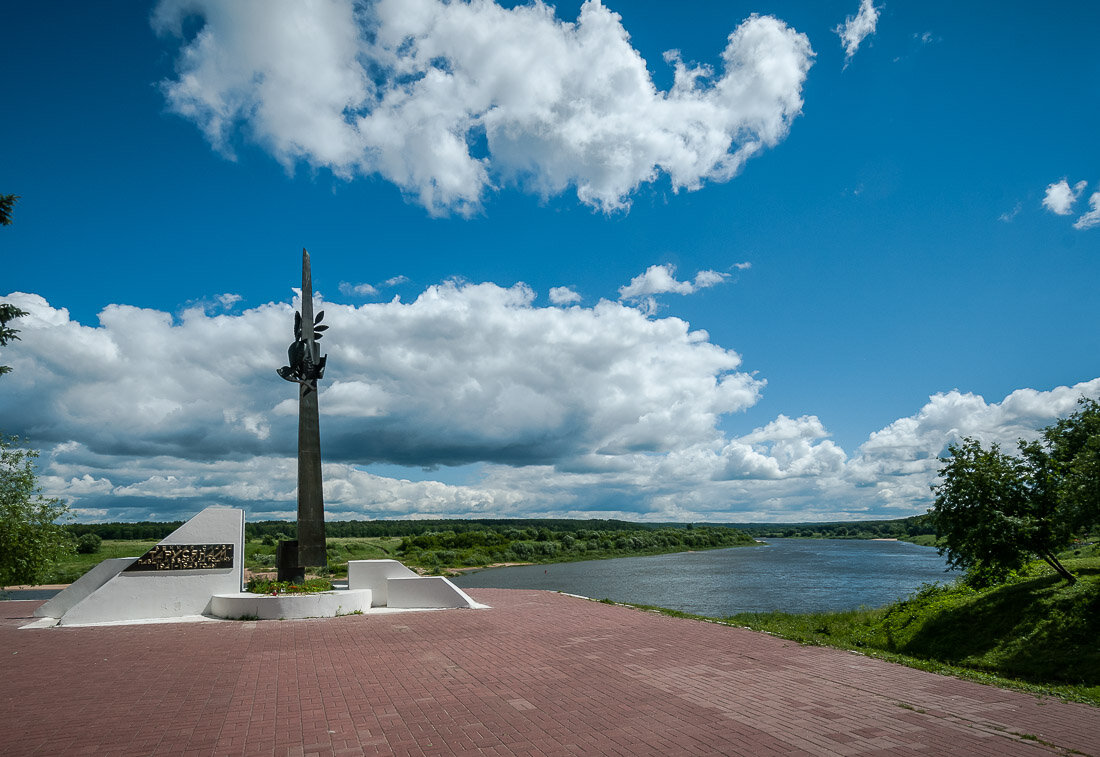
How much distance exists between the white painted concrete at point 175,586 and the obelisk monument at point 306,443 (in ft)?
4.70

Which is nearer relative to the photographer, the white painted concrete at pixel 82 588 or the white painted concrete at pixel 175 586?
the white painted concrete at pixel 175 586

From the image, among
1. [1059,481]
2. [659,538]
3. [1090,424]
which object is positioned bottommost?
[659,538]

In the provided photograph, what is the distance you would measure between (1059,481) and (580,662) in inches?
442

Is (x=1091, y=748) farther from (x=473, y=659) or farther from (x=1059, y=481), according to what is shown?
(x=1059, y=481)

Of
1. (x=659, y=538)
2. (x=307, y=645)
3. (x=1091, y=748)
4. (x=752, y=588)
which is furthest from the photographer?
(x=659, y=538)

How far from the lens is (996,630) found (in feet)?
43.2

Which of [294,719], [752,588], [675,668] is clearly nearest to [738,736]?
[675,668]

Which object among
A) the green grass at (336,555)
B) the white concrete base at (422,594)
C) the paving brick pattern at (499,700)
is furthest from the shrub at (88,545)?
the paving brick pattern at (499,700)

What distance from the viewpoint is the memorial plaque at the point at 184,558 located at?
550 inches

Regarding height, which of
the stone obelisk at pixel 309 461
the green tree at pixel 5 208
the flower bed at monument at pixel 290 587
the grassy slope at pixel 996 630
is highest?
the green tree at pixel 5 208

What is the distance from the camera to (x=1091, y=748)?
18.8ft

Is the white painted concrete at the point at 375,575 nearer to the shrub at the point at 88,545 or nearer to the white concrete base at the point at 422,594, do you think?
the white concrete base at the point at 422,594

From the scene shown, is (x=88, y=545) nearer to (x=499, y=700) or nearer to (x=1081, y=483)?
(x=499, y=700)

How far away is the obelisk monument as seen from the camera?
16.0 metres
